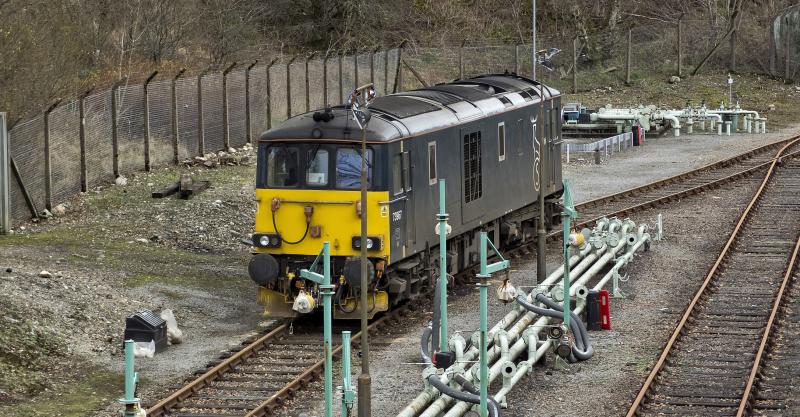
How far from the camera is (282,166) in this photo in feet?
66.3

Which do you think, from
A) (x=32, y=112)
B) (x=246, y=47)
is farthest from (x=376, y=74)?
(x=32, y=112)

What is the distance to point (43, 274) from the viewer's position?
21.8 meters

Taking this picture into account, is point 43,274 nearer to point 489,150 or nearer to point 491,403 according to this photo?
point 489,150

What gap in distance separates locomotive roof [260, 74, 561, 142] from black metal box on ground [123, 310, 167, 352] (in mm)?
3067

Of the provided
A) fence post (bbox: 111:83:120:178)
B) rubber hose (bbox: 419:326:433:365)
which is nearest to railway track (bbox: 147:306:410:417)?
rubber hose (bbox: 419:326:433:365)

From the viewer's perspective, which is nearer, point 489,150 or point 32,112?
point 489,150

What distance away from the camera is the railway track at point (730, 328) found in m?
16.7

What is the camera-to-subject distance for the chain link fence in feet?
95.6

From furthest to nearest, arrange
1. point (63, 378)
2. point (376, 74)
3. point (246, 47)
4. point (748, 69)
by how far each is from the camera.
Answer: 1. point (748, 69)
2. point (246, 47)
3. point (376, 74)
4. point (63, 378)

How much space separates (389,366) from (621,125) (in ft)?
97.4

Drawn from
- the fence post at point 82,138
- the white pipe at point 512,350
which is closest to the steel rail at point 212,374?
the white pipe at point 512,350

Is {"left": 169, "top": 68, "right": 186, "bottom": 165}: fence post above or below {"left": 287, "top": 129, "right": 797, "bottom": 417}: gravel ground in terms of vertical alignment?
above

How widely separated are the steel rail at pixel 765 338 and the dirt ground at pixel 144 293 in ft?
4.50

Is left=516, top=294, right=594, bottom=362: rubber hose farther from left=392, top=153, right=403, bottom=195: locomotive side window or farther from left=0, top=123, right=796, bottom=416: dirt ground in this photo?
left=392, top=153, right=403, bottom=195: locomotive side window
